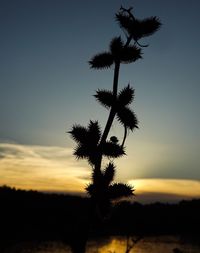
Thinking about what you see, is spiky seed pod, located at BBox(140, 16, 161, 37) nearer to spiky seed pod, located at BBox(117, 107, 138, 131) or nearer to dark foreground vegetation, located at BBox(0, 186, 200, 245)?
spiky seed pod, located at BBox(117, 107, 138, 131)

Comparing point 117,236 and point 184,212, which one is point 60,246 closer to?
point 117,236

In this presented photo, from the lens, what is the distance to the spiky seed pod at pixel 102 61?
11.4 meters

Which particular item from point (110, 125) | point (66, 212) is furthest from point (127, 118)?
point (66, 212)

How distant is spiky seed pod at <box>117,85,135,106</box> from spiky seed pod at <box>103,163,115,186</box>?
5.35ft

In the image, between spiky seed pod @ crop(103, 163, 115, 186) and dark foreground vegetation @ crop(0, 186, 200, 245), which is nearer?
spiky seed pod @ crop(103, 163, 115, 186)

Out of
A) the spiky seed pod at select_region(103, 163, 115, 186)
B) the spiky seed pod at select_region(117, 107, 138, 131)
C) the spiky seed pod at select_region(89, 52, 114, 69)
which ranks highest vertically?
the spiky seed pod at select_region(89, 52, 114, 69)

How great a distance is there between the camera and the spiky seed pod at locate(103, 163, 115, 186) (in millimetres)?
10828

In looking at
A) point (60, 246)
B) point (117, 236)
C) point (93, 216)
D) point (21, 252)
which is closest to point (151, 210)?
point (117, 236)

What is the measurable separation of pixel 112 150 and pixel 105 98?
132 cm

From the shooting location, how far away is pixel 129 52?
37.0 feet

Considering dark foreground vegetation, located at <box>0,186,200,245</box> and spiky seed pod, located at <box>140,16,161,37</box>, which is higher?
dark foreground vegetation, located at <box>0,186,200,245</box>

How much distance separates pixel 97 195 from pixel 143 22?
4.56 metres

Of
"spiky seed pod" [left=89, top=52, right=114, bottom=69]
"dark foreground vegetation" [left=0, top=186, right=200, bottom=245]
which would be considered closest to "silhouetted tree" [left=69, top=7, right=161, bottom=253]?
"spiky seed pod" [left=89, top=52, right=114, bottom=69]

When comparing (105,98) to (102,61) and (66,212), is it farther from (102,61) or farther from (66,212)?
(66,212)
